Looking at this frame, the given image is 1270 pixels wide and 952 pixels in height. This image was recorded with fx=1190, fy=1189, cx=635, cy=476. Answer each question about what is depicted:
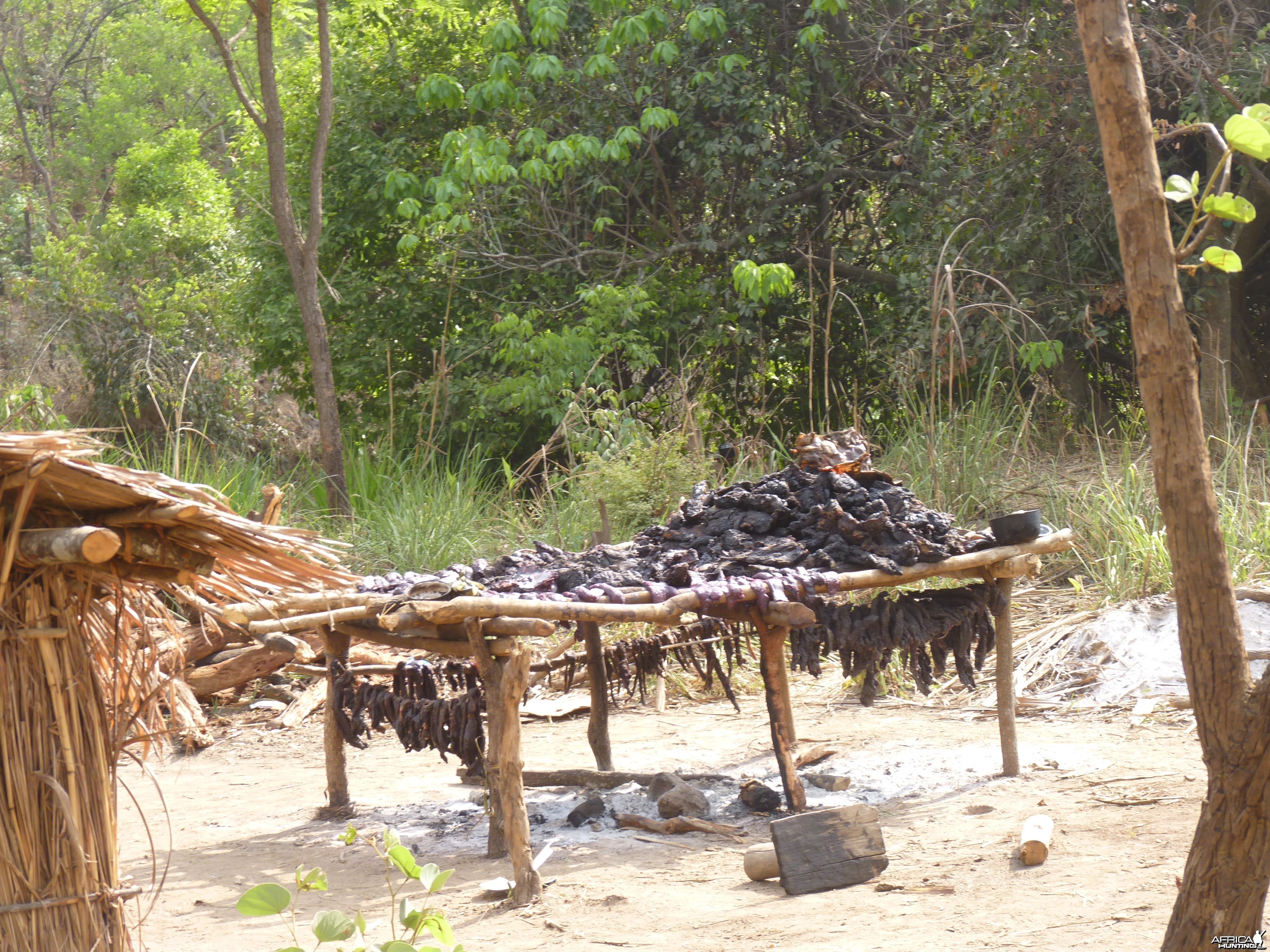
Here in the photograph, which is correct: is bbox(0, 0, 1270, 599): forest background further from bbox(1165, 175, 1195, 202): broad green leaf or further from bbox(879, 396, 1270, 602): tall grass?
bbox(1165, 175, 1195, 202): broad green leaf

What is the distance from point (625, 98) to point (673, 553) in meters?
6.51

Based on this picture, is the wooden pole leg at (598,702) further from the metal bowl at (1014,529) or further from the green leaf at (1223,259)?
the green leaf at (1223,259)

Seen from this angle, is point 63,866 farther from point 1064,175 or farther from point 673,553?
point 1064,175

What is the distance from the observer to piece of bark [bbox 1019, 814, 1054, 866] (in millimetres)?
3494

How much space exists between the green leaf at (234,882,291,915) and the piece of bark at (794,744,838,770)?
3410 millimetres

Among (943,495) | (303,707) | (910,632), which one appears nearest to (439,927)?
(910,632)

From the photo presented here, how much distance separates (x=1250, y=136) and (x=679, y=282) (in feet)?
27.4

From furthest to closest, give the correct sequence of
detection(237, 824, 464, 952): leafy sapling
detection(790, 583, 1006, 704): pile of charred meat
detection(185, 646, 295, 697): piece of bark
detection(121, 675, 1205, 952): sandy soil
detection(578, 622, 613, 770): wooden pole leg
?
detection(185, 646, 295, 697): piece of bark < detection(578, 622, 613, 770): wooden pole leg < detection(790, 583, 1006, 704): pile of charred meat < detection(121, 675, 1205, 952): sandy soil < detection(237, 824, 464, 952): leafy sapling

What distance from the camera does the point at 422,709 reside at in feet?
12.9

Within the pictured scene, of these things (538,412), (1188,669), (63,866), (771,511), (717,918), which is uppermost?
(538,412)

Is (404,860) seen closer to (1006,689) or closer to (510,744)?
(510,744)

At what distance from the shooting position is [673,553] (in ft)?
14.0

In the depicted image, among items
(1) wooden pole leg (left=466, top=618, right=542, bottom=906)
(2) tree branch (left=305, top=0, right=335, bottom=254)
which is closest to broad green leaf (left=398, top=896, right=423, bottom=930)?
(1) wooden pole leg (left=466, top=618, right=542, bottom=906)

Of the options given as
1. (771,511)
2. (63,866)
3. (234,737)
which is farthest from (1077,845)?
(234,737)
